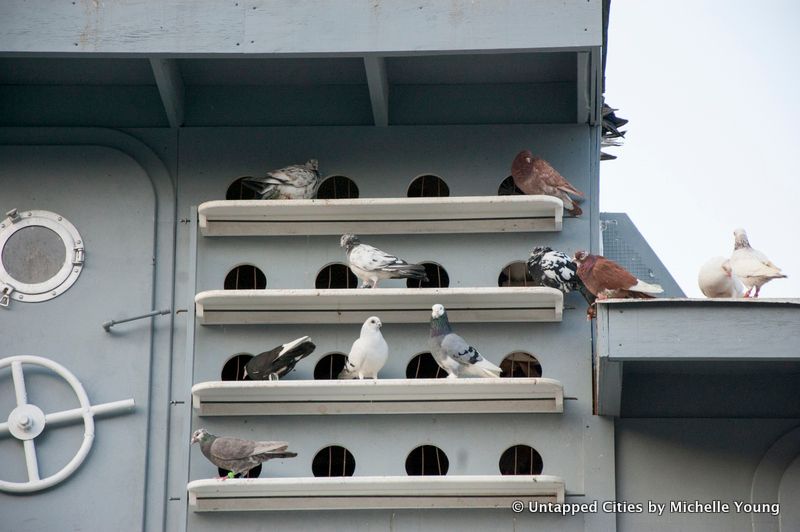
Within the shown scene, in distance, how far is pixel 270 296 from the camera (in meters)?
8.94

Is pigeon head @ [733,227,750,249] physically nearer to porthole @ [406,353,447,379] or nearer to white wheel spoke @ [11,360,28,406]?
porthole @ [406,353,447,379]

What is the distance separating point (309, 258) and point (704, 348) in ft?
9.02

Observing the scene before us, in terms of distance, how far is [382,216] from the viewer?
9391mm

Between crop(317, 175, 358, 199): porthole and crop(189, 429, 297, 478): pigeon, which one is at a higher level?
crop(317, 175, 358, 199): porthole

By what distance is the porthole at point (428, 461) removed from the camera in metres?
9.28

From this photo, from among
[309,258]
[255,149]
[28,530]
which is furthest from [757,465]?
[28,530]

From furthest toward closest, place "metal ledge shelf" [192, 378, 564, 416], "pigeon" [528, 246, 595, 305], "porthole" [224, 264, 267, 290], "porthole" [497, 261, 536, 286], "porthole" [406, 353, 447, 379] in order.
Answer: "porthole" [497, 261, 536, 286] → "porthole" [224, 264, 267, 290] → "porthole" [406, 353, 447, 379] → "pigeon" [528, 246, 595, 305] → "metal ledge shelf" [192, 378, 564, 416]

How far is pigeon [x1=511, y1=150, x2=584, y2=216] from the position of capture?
930 centimetres

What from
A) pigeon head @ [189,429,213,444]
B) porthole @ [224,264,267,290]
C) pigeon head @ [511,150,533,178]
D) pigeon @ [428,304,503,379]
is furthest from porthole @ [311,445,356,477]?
pigeon head @ [511,150,533,178]

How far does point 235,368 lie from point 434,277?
144 cm

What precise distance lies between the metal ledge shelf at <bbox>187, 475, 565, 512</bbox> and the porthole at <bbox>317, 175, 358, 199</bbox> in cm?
213

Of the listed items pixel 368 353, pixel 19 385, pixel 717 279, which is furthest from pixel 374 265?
pixel 19 385

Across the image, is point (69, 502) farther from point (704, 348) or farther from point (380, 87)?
point (704, 348)

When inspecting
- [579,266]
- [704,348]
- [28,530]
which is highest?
[579,266]
